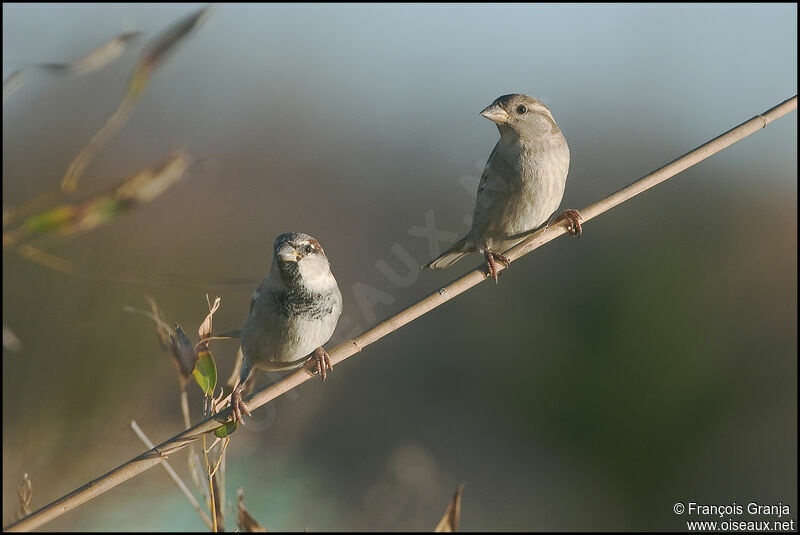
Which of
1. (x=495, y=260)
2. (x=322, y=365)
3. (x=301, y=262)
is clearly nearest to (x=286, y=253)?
(x=301, y=262)

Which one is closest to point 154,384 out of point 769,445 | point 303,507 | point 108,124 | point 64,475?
point 64,475

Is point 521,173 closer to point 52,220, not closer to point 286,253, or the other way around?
point 286,253

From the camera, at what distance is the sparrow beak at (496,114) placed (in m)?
2.27

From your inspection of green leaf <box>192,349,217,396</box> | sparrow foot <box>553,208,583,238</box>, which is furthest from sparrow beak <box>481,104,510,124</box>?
green leaf <box>192,349,217,396</box>

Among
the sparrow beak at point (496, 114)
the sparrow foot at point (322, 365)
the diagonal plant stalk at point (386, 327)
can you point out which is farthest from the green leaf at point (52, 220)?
the sparrow beak at point (496, 114)

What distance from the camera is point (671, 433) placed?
5559 mm

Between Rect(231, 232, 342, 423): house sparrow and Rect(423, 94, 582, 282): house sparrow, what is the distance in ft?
1.65

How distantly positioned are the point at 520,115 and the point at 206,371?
1383mm

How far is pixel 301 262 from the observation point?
7.20ft

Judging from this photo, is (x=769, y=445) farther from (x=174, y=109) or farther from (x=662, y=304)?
(x=174, y=109)

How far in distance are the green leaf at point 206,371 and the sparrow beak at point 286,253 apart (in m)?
0.83

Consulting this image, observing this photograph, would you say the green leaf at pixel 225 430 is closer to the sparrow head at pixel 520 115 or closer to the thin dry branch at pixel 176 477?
the thin dry branch at pixel 176 477

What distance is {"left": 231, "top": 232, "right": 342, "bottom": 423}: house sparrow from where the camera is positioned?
2.18 metres

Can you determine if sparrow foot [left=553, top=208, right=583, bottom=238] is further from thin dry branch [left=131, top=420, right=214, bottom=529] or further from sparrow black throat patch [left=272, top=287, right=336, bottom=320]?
thin dry branch [left=131, top=420, right=214, bottom=529]
